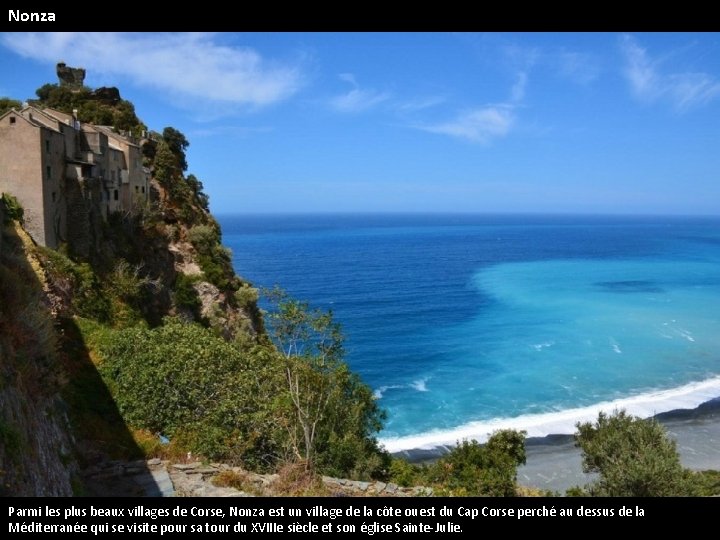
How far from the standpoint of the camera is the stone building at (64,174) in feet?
79.5

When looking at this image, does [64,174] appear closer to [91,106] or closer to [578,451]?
[91,106]

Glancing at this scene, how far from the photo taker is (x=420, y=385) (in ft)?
161

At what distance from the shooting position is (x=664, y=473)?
1752 cm

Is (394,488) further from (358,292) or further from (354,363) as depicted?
(358,292)

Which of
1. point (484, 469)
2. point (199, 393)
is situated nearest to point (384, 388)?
point (484, 469)

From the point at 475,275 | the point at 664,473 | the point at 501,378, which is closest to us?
the point at 664,473

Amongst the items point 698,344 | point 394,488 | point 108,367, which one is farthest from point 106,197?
point 698,344

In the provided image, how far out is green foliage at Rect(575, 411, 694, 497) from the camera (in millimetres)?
17469

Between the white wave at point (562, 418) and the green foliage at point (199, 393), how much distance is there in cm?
2001

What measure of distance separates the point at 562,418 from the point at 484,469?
26.8 m

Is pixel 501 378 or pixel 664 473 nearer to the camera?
pixel 664 473

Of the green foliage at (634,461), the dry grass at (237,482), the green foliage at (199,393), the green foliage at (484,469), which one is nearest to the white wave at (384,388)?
the green foliage at (484,469)
